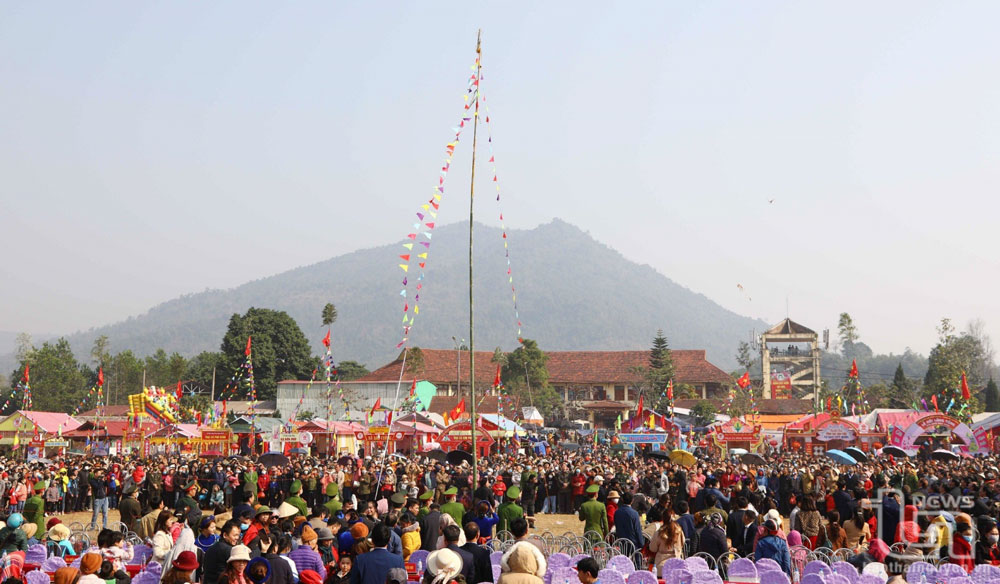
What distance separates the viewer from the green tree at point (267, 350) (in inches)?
3184

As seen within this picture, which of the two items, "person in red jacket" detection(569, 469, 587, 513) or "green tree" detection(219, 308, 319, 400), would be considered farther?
"green tree" detection(219, 308, 319, 400)

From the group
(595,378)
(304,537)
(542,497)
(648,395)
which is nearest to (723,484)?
(542,497)

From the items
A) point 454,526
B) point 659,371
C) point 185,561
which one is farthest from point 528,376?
point 185,561

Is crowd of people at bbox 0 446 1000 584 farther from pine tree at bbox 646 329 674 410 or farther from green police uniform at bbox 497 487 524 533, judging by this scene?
pine tree at bbox 646 329 674 410

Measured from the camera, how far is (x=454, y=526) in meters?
8.02

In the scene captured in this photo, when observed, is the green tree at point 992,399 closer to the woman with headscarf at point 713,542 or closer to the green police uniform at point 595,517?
the green police uniform at point 595,517

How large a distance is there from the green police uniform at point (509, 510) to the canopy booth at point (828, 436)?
2360 centimetres

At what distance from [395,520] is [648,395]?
267ft

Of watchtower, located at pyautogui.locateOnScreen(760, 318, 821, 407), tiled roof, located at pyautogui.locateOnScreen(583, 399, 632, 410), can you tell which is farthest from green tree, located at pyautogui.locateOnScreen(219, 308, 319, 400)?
watchtower, located at pyautogui.locateOnScreen(760, 318, 821, 407)

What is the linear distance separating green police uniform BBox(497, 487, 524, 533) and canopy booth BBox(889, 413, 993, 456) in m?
23.1

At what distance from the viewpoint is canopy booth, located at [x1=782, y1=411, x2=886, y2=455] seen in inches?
1359

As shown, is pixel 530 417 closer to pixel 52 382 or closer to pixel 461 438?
pixel 461 438

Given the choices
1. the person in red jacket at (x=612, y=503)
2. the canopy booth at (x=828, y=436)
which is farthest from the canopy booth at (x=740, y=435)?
→ the person in red jacket at (x=612, y=503)

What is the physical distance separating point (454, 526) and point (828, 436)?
29.7 m
